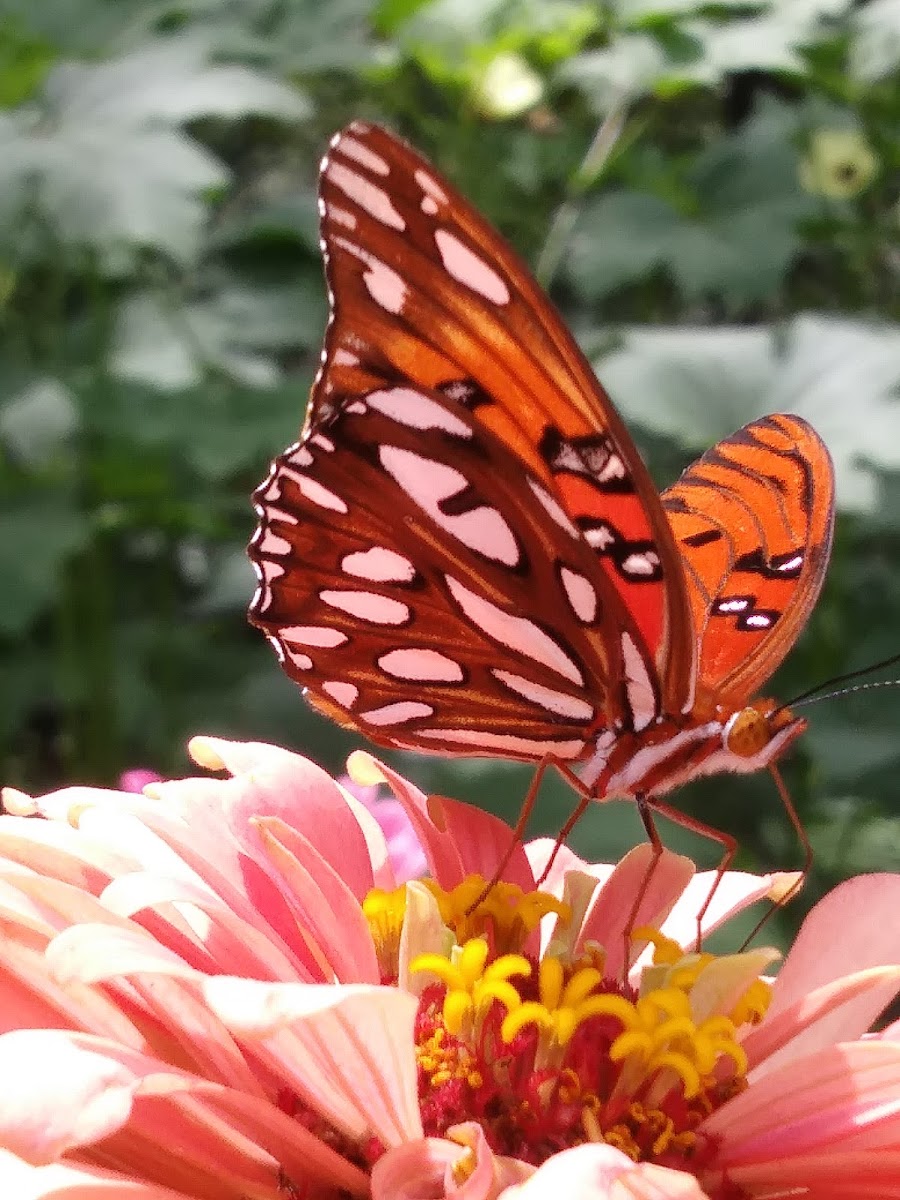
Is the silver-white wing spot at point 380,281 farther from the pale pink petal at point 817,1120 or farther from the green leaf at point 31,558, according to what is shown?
the green leaf at point 31,558

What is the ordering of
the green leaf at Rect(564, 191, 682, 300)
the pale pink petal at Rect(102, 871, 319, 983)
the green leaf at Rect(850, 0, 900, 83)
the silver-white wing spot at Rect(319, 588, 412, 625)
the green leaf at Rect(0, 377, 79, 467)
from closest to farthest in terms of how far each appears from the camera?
the pale pink petal at Rect(102, 871, 319, 983) → the silver-white wing spot at Rect(319, 588, 412, 625) → the green leaf at Rect(0, 377, 79, 467) → the green leaf at Rect(850, 0, 900, 83) → the green leaf at Rect(564, 191, 682, 300)

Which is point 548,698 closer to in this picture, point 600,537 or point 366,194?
point 600,537

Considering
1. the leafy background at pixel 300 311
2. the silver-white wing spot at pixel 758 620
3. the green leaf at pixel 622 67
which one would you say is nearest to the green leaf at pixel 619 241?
the leafy background at pixel 300 311

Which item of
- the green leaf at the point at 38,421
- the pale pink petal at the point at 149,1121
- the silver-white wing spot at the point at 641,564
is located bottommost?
the pale pink petal at the point at 149,1121

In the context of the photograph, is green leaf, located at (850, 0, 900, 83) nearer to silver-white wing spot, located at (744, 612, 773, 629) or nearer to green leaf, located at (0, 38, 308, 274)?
green leaf, located at (0, 38, 308, 274)

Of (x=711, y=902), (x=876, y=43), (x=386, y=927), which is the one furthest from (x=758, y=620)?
(x=876, y=43)

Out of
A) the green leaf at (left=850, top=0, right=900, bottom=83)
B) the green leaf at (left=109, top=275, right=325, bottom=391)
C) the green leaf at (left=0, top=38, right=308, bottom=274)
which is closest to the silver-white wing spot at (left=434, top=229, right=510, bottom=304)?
the green leaf at (left=0, top=38, right=308, bottom=274)
